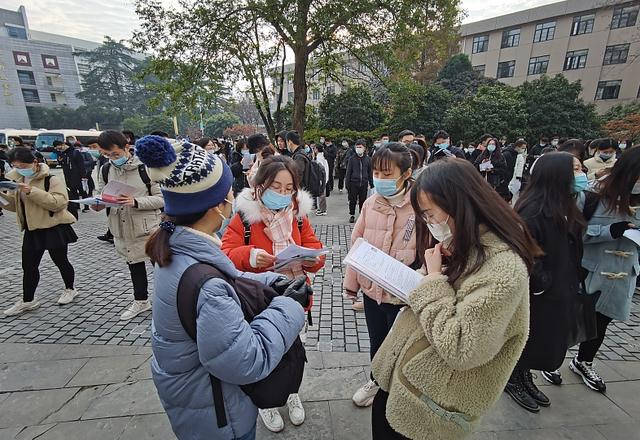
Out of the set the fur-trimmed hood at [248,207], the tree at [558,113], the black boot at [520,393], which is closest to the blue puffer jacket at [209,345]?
the fur-trimmed hood at [248,207]

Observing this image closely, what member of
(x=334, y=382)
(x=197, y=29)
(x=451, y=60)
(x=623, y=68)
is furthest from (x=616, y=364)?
(x=623, y=68)

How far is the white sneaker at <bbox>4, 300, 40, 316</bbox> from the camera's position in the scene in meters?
3.90

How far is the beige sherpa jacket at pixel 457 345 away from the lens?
1.17 metres

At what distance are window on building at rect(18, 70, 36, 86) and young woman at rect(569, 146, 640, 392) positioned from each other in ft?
241

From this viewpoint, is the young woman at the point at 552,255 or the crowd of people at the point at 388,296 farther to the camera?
the young woman at the point at 552,255

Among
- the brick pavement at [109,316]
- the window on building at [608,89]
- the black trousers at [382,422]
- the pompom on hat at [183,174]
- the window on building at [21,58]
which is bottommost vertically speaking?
the brick pavement at [109,316]

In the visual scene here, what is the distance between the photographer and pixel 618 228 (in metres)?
2.45

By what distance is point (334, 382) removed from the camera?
280 cm

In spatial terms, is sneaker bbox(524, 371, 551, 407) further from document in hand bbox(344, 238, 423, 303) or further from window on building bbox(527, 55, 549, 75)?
window on building bbox(527, 55, 549, 75)

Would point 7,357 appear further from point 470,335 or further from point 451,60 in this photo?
point 451,60

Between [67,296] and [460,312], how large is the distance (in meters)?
4.97

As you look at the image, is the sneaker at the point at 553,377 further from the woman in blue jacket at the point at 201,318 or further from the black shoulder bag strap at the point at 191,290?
the black shoulder bag strap at the point at 191,290

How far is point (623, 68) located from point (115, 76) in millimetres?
67721

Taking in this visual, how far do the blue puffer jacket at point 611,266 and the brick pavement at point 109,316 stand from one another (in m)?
1.00
